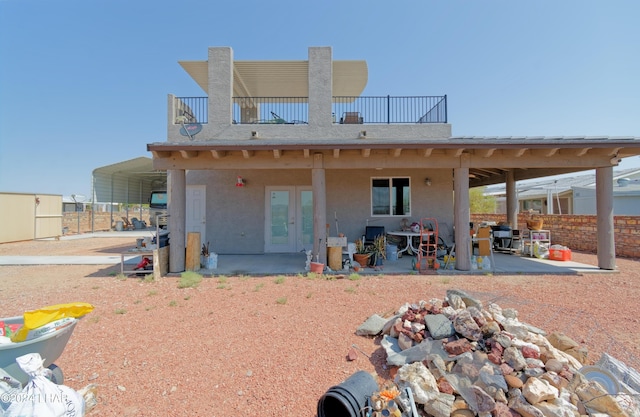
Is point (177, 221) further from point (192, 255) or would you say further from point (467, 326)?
point (467, 326)

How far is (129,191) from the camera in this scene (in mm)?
21484

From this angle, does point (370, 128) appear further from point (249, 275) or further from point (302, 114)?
point (249, 275)

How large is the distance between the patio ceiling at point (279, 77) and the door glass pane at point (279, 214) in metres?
4.57

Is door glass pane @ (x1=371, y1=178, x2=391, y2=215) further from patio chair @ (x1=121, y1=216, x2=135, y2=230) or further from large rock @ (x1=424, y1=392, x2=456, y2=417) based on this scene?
patio chair @ (x1=121, y1=216, x2=135, y2=230)

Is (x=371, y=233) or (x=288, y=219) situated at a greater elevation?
(x=288, y=219)

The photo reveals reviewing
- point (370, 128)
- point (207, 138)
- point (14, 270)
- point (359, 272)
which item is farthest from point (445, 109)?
point (14, 270)

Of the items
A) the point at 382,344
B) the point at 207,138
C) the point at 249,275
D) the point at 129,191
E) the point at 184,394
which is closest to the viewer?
the point at 184,394

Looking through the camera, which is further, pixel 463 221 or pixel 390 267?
pixel 390 267

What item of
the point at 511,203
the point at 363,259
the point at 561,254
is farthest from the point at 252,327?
the point at 511,203

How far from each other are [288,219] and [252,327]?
240 inches

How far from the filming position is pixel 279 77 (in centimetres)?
1104

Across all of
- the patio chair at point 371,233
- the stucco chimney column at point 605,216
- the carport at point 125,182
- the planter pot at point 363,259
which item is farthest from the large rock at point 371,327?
the carport at point 125,182

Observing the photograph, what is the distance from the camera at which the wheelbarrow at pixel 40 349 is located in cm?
224

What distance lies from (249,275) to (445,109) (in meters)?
8.57
